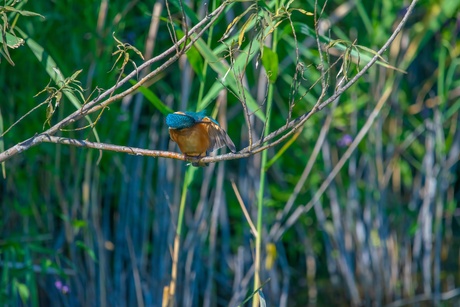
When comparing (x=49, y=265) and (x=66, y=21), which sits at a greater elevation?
(x=66, y=21)

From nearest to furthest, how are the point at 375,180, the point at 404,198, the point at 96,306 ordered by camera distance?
the point at 96,306
the point at 375,180
the point at 404,198

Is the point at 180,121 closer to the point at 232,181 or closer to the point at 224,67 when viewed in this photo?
the point at 224,67

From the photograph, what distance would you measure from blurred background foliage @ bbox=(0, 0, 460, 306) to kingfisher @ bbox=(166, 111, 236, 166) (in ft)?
1.11

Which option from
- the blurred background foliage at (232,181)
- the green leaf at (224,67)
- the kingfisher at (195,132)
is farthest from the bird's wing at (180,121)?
the blurred background foliage at (232,181)

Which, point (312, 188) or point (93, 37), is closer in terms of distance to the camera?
point (93, 37)

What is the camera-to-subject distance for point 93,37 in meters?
3.96

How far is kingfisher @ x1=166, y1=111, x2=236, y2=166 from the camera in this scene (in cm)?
284

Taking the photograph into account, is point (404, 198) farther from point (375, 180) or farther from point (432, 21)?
point (432, 21)

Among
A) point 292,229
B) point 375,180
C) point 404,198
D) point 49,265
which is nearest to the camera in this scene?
point 49,265

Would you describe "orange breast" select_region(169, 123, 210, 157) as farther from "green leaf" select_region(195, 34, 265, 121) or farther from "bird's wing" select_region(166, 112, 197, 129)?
"green leaf" select_region(195, 34, 265, 121)

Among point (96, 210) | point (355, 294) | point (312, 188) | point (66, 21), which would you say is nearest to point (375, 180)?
point (312, 188)

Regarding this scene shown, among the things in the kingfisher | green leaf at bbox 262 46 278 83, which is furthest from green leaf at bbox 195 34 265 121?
the kingfisher

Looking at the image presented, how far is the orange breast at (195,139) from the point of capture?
2.84m

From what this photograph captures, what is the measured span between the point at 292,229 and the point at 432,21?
64.9 inches
